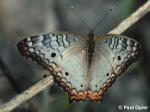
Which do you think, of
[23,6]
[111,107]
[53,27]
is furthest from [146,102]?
[23,6]

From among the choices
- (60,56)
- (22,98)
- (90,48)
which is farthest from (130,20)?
(22,98)

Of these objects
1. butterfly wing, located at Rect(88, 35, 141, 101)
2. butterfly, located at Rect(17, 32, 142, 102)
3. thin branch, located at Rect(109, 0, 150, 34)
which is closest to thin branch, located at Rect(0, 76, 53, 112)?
butterfly, located at Rect(17, 32, 142, 102)

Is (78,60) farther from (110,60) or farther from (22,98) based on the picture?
(22,98)

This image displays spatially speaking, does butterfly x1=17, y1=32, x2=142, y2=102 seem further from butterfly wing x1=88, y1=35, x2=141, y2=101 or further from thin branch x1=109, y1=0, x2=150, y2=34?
thin branch x1=109, y1=0, x2=150, y2=34

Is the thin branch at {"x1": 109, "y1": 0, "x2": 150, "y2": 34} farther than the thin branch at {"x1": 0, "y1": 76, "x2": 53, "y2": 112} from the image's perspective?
Answer: Yes

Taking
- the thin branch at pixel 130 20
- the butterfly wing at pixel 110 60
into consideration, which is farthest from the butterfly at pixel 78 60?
the thin branch at pixel 130 20

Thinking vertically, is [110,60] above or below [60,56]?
below

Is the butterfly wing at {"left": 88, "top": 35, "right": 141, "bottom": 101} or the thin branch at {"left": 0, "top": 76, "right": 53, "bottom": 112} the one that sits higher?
the thin branch at {"left": 0, "top": 76, "right": 53, "bottom": 112}
